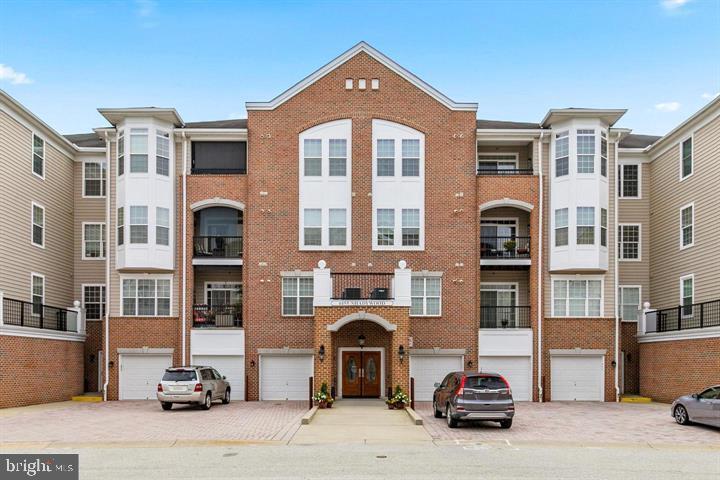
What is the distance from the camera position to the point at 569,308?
3072 cm

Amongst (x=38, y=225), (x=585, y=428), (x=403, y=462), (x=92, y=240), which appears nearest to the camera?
(x=403, y=462)

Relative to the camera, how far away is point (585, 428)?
20.8 metres

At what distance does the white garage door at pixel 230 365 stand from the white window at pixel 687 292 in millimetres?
18817

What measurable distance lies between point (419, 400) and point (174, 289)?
11.4 m

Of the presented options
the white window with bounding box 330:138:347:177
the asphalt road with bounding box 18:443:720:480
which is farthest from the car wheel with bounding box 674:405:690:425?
the white window with bounding box 330:138:347:177

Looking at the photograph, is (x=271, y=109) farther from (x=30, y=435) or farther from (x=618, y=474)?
(x=618, y=474)

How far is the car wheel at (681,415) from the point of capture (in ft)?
69.3

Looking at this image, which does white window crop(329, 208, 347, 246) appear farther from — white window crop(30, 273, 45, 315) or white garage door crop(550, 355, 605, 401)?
white window crop(30, 273, 45, 315)

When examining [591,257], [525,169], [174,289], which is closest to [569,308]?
[591,257]

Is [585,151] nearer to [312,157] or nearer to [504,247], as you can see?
[504,247]

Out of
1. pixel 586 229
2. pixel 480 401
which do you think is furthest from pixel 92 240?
pixel 586 229

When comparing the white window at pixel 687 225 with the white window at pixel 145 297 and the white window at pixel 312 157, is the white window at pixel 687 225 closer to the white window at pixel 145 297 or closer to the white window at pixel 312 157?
the white window at pixel 312 157

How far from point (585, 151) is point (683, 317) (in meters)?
8.30

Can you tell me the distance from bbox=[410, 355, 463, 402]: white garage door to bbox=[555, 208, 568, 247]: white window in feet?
21.2
